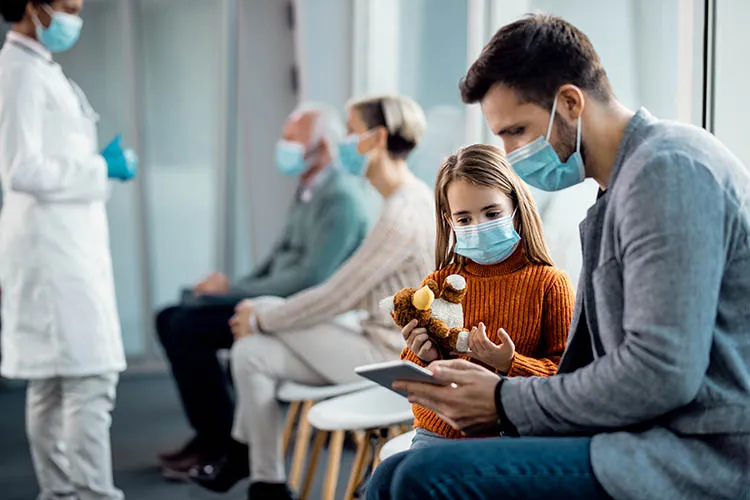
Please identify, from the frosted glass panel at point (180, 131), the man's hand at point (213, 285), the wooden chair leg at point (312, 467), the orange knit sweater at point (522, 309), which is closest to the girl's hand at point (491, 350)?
the orange knit sweater at point (522, 309)

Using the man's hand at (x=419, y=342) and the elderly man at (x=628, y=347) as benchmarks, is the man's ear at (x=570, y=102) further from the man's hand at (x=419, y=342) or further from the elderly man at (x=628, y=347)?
the man's hand at (x=419, y=342)

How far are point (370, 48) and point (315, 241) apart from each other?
57.7 inches

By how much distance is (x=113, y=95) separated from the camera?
5.62 m

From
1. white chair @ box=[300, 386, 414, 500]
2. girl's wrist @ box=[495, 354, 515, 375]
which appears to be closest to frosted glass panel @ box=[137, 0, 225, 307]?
white chair @ box=[300, 386, 414, 500]

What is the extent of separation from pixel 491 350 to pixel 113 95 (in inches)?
178

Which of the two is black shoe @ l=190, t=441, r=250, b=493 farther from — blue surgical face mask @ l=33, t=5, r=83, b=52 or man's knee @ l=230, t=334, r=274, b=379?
blue surgical face mask @ l=33, t=5, r=83, b=52

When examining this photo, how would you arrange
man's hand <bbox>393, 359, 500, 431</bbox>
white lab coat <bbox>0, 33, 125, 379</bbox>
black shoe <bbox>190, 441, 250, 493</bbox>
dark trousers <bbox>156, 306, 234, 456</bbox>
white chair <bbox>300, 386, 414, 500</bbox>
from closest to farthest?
man's hand <bbox>393, 359, 500, 431</bbox>, white chair <bbox>300, 386, 414, 500</bbox>, white lab coat <bbox>0, 33, 125, 379</bbox>, black shoe <bbox>190, 441, 250, 493</bbox>, dark trousers <bbox>156, 306, 234, 456</bbox>

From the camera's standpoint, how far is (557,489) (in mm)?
1242

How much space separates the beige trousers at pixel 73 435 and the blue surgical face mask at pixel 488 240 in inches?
57.4

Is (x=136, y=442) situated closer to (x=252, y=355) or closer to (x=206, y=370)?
(x=206, y=370)

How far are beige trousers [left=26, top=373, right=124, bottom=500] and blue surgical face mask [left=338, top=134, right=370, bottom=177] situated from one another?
0.96 meters

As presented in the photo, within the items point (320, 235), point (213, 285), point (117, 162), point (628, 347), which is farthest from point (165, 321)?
point (628, 347)

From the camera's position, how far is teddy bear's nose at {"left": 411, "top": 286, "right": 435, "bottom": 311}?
65.1 inches

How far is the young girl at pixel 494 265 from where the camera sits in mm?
1734
